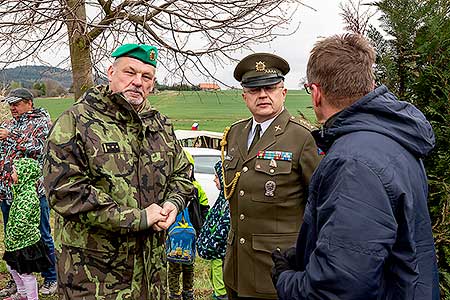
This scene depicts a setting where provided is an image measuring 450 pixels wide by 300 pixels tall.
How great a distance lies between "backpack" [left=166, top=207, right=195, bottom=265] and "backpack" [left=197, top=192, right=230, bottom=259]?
0.85 ft

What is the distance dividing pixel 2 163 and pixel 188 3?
2.36 metres

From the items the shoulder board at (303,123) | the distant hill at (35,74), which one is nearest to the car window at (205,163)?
the distant hill at (35,74)

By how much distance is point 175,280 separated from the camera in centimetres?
443

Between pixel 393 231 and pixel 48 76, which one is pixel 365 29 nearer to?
pixel 393 231

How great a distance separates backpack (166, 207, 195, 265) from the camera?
4.23m

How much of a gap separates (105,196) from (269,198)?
94 centimetres

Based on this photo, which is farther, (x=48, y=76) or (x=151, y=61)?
(x=48, y=76)

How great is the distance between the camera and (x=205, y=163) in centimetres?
870

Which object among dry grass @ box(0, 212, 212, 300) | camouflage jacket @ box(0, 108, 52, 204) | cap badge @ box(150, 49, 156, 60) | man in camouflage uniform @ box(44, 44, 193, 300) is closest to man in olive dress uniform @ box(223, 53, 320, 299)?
man in camouflage uniform @ box(44, 44, 193, 300)

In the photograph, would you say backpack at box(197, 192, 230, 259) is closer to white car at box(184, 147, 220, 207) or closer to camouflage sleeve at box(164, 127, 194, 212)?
camouflage sleeve at box(164, 127, 194, 212)

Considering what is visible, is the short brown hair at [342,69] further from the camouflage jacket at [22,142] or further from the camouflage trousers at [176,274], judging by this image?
the camouflage jacket at [22,142]

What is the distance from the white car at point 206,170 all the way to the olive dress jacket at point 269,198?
484cm

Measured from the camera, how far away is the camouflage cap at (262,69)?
3.05 m

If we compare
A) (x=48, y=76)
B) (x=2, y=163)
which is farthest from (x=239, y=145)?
(x=48, y=76)
